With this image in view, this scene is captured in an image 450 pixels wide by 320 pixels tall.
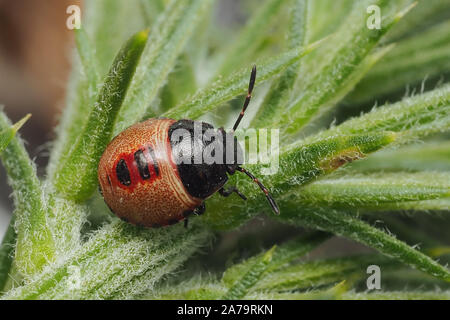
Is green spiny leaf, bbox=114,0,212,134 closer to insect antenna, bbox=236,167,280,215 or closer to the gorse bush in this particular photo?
the gorse bush

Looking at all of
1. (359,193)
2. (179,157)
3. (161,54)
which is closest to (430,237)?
(359,193)

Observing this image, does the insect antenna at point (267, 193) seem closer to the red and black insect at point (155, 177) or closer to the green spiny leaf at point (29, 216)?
the red and black insect at point (155, 177)

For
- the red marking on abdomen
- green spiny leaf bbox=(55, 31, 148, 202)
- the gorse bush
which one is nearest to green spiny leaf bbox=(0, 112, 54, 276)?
the gorse bush

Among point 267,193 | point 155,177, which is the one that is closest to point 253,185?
point 267,193

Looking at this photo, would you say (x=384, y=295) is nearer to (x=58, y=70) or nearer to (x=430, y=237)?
(x=430, y=237)

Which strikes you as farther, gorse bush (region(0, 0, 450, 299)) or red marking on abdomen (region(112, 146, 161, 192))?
red marking on abdomen (region(112, 146, 161, 192))

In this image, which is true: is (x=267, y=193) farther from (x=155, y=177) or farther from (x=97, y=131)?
(x=97, y=131)
